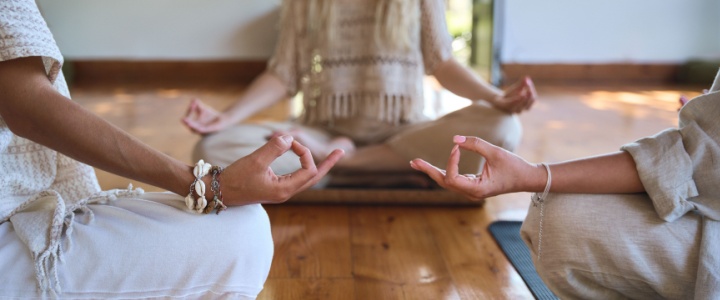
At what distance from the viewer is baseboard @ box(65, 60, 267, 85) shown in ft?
15.6

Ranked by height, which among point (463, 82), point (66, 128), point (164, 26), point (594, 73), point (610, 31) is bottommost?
point (594, 73)

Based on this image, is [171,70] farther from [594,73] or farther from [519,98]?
[519,98]

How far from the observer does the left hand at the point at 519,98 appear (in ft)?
5.44

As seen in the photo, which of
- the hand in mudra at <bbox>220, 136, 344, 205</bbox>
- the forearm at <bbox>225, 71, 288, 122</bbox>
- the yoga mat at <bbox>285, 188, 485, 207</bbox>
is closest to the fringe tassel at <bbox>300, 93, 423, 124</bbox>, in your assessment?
the forearm at <bbox>225, 71, 288, 122</bbox>

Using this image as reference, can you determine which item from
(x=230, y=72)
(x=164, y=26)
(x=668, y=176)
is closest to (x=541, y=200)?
(x=668, y=176)

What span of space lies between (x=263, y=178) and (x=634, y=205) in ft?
1.74

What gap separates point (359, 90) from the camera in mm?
2041

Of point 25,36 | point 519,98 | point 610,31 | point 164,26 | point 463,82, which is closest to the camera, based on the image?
point 25,36

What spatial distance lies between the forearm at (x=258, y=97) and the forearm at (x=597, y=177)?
1.07 m

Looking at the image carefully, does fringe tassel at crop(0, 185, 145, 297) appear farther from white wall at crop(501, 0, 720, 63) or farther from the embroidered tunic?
white wall at crop(501, 0, 720, 63)

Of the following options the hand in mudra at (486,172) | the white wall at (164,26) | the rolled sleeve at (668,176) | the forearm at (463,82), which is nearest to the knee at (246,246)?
the hand in mudra at (486,172)

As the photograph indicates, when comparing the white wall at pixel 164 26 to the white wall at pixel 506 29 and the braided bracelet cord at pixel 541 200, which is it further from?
the braided bracelet cord at pixel 541 200

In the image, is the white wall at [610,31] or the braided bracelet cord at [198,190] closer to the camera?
the braided bracelet cord at [198,190]

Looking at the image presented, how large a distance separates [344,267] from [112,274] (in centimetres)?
63
